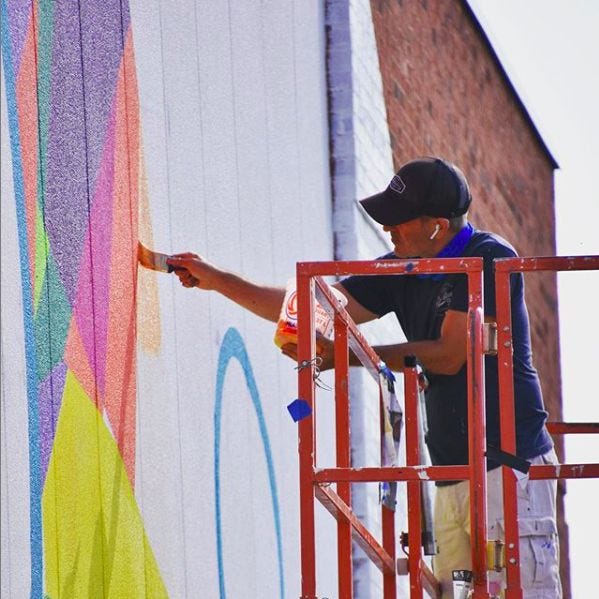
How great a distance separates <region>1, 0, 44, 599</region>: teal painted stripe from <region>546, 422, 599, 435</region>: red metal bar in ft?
8.68

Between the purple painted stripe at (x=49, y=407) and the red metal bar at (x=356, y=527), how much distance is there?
33.3 inches

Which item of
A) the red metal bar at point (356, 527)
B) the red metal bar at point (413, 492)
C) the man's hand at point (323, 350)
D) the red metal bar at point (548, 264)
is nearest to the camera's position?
the red metal bar at point (356, 527)

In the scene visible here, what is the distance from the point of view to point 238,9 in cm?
748

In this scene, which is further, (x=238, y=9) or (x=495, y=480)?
(x=238, y=9)

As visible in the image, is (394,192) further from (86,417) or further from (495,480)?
(86,417)

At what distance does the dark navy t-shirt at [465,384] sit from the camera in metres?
6.22

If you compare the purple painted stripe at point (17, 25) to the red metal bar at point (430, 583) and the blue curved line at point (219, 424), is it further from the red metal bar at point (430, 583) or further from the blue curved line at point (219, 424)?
the red metal bar at point (430, 583)

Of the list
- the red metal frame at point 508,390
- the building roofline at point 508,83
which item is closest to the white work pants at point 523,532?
the red metal frame at point 508,390

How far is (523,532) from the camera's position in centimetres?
605

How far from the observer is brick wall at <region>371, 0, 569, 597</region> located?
10.7 m

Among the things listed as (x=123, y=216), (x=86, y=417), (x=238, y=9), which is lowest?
(x=86, y=417)

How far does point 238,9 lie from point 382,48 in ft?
9.19

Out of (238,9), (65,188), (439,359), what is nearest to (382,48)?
(238,9)

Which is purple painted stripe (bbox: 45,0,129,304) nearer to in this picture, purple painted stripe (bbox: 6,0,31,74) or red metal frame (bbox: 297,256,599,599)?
purple painted stripe (bbox: 6,0,31,74)
